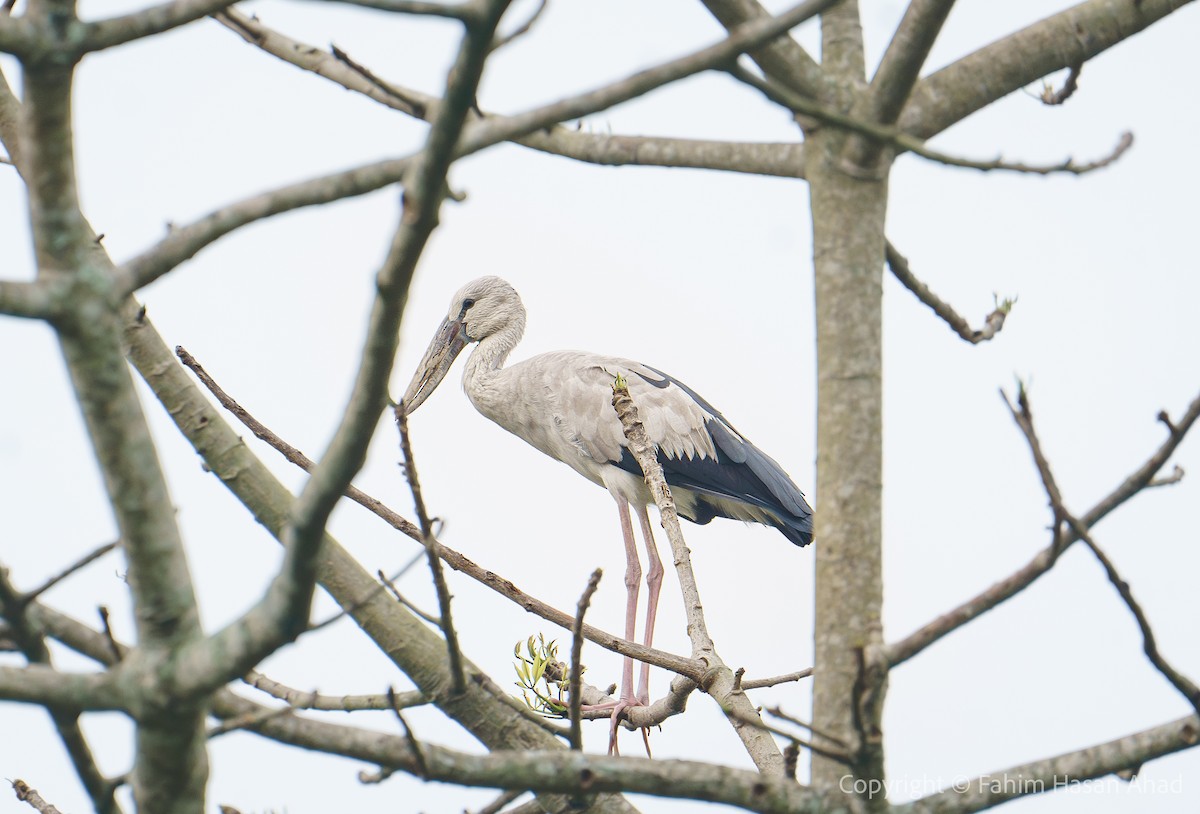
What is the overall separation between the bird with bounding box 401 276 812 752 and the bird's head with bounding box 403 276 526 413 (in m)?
0.75

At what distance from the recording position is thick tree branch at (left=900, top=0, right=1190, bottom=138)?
90.1 inches

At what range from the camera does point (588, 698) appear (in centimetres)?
557

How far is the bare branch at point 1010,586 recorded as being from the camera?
179 centimetres

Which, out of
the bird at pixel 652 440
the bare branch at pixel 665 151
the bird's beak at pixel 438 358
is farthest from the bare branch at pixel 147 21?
the bird's beak at pixel 438 358

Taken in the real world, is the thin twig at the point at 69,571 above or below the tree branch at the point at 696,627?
below

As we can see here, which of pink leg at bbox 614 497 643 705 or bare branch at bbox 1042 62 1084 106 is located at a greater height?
pink leg at bbox 614 497 643 705

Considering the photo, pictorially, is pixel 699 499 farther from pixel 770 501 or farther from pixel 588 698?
pixel 588 698

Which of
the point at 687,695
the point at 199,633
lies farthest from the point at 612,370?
the point at 199,633

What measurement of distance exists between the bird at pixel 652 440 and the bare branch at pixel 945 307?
156 inches

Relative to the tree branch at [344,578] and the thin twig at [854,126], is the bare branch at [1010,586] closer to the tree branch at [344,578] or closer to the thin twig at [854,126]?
the thin twig at [854,126]

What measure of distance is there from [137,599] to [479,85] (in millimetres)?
770

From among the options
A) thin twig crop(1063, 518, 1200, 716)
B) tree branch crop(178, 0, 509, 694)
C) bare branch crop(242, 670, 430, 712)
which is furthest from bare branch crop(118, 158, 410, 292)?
bare branch crop(242, 670, 430, 712)

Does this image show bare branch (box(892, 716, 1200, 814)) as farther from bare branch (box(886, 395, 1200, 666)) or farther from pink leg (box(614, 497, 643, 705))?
pink leg (box(614, 497, 643, 705))

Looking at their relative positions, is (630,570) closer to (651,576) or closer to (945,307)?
(651,576)
